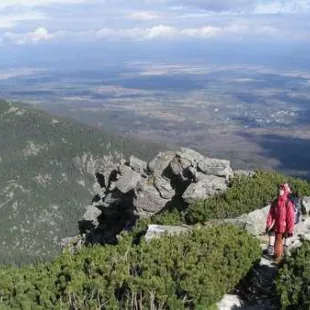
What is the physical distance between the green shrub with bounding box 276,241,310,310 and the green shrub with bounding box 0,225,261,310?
171 centimetres

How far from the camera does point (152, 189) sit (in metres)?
32.6

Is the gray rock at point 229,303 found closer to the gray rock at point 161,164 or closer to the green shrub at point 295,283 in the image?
the green shrub at point 295,283

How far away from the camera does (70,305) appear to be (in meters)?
15.4

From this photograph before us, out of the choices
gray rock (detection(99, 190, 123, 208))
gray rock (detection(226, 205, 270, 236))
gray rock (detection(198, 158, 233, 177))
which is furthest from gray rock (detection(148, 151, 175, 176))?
gray rock (detection(226, 205, 270, 236))

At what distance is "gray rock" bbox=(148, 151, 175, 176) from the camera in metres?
35.5

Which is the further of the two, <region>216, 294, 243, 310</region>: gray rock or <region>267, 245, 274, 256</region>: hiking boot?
<region>267, 245, 274, 256</region>: hiking boot

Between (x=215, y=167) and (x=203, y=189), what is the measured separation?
3.49 m

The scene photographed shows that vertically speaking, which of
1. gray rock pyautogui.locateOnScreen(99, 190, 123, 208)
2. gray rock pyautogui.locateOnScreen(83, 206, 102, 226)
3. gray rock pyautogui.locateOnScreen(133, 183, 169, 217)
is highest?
gray rock pyautogui.locateOnScreen(133, 183, 169, 217)

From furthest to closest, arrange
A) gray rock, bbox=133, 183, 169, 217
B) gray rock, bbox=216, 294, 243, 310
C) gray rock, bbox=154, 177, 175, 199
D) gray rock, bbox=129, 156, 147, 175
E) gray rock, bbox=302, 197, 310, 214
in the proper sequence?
gray rock, bbox=129, 156, 147, 175 → gray rock, bbox=154, 177, 175, 199 → gray rock, bbox=133, 183, 169, 217 → gray rock, bbox=302, 197, 310, 214 → gray rock, bbox=216, 294, 243, 310

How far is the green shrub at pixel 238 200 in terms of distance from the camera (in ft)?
82.4

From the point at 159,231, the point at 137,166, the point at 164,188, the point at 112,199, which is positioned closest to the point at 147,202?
the point at 164,188

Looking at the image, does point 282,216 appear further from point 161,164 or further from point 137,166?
point 137,166

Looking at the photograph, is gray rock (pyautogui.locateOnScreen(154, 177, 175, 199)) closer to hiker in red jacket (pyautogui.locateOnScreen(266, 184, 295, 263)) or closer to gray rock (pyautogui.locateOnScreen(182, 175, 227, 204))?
gray rock (pyautogui.locateOnScreen(182, 175, 227, 204))

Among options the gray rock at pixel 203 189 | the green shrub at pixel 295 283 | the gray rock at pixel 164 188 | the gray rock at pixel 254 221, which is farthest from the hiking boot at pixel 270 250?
the gray rock at pixel 164 188
